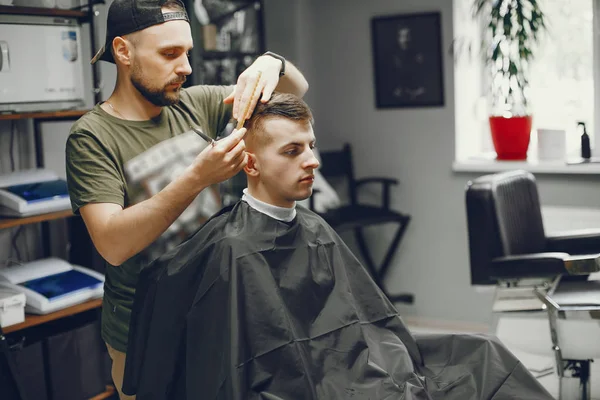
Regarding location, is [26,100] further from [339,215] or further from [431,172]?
[431,172]

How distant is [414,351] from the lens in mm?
1816

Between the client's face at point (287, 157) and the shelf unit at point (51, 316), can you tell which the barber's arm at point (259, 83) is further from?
the shelf unit at point (51, 316)

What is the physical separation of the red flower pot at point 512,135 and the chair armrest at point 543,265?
1.17 m

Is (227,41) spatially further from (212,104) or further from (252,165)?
(252,165)

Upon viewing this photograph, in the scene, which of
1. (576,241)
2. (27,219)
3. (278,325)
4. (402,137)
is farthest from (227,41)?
(278,325)

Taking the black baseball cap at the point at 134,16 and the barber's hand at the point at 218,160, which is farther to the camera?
the black baseball cap at the point at 134,16

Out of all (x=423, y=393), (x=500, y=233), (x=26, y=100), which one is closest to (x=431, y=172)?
(x=500, y=233)

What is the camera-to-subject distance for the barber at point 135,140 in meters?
1.52

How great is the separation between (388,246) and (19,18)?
99.4 inches

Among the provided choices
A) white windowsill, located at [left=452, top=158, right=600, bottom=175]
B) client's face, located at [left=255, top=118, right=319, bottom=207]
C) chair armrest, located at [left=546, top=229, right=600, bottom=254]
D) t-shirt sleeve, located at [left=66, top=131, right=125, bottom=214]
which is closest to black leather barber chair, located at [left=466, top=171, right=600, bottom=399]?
chair armrest, located at [left=546, top=229, right=600, bottom=254]

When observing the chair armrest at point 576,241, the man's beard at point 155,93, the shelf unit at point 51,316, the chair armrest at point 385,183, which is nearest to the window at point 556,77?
the chair armrest at point 385,183

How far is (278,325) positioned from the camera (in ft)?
5.56

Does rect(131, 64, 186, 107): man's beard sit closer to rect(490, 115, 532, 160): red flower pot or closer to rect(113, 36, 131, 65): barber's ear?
rect(113, 36, 131, 65): barber's ear

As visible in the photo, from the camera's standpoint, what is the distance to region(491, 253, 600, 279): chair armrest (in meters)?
2.67
